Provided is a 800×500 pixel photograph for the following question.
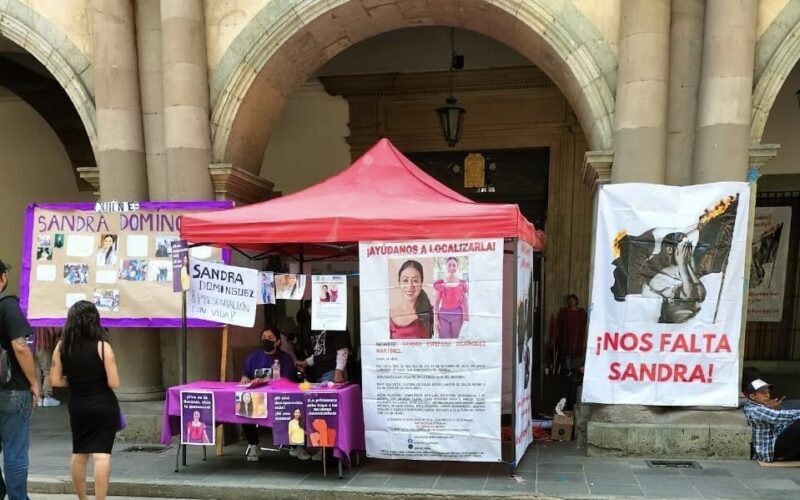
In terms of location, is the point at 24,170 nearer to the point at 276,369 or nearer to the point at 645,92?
the point at 276,369

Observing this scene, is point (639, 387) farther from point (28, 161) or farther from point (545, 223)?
point (28, 161)

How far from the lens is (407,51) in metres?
10.1

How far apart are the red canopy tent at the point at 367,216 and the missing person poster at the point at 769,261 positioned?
6.11m

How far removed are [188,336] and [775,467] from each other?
20.7 ft

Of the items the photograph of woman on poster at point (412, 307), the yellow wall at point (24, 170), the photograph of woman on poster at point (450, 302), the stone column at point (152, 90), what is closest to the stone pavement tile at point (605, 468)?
the photograph of woman on poster at point (450, 302)

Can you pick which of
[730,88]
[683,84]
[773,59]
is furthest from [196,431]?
[773,59]

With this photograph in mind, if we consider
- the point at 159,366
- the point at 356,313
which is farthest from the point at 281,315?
the point at 159,366

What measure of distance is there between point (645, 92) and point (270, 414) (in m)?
4.89

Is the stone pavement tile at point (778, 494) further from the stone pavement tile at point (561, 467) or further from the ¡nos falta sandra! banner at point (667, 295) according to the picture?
Result: the stone pavement tile at point (561, 467)

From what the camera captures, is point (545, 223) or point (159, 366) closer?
point (159, 366)

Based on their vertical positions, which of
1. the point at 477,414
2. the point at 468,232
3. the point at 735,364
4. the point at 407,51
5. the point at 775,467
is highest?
the point at 407,51

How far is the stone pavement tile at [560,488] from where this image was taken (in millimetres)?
5000

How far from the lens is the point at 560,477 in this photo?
5.43 m

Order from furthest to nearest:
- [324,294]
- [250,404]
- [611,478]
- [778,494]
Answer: [324,294]
[250,404]
[611,478]
[778,494]
